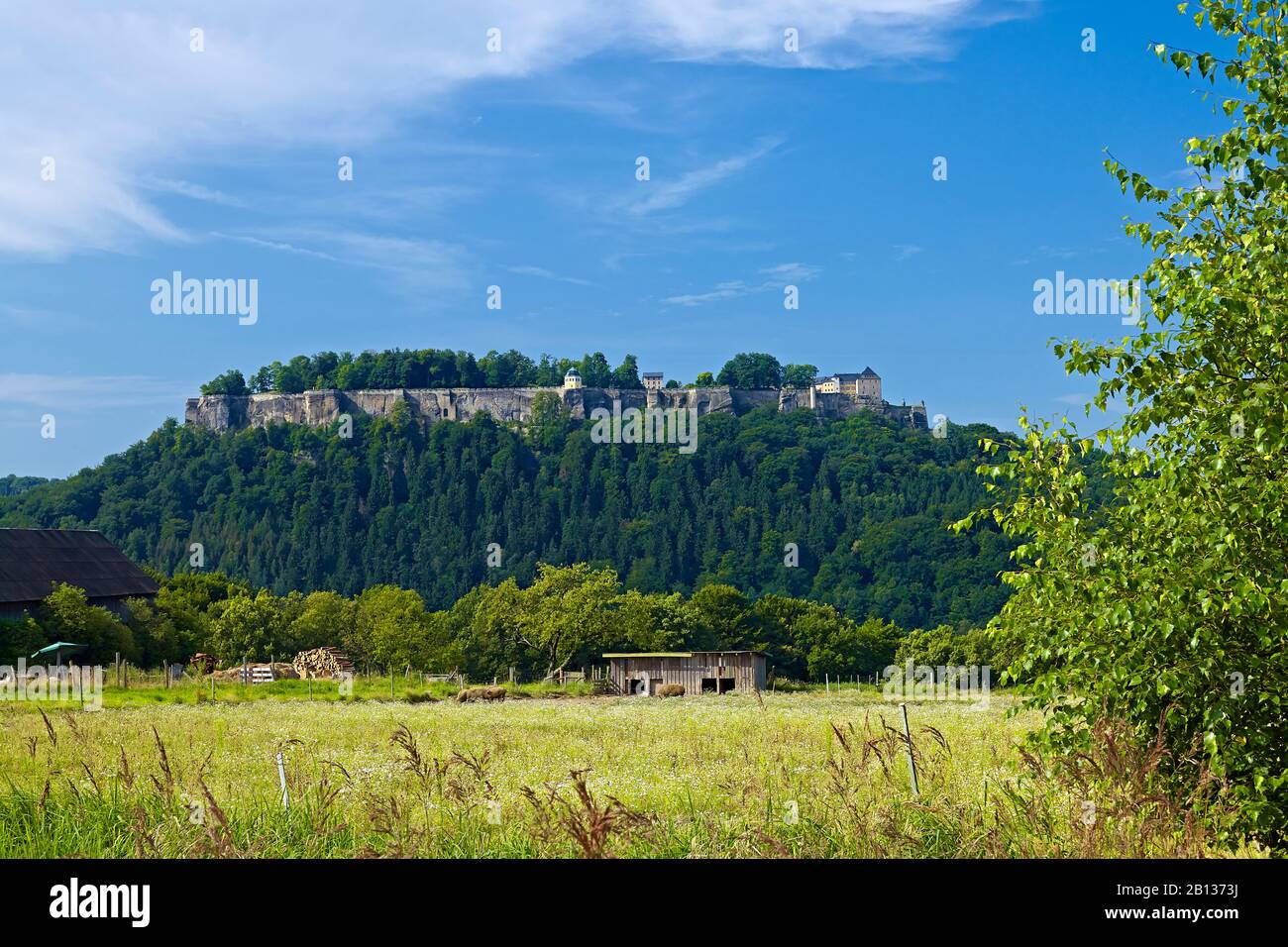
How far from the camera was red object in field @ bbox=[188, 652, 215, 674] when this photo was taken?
59.3m

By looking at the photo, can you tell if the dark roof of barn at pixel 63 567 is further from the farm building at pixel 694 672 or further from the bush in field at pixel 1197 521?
the bush in field at pixel 1197 521

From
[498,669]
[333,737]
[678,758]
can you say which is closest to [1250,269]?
[678,758]

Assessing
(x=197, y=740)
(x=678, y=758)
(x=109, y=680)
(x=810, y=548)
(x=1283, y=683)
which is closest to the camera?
(x=1283, y=683)

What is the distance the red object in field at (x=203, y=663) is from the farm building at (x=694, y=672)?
22.0m

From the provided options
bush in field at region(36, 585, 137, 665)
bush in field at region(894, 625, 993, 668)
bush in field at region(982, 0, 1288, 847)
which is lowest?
bush in field at region(894, 625, 993, 668)

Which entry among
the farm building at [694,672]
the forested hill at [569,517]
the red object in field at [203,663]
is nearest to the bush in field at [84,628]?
the red object in field at [203,663]

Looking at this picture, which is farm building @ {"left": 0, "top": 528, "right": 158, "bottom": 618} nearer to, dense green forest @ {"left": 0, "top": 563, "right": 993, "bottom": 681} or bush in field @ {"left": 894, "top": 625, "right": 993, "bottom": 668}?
dense green forest @ {"left": 0, "top": 563, "right": 993, "bottom": 681}

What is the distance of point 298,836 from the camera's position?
8.59m

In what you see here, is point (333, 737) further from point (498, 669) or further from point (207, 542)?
point (207, 542)

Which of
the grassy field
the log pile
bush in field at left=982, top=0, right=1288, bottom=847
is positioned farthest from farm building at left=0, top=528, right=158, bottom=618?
bush in field at left=982, top=0, right=1288, bottom=847

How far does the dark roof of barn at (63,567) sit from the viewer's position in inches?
2685

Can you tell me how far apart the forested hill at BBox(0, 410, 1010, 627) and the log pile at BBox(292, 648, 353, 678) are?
92021mm

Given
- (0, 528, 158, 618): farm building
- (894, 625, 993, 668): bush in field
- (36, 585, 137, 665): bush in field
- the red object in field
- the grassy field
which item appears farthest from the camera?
(894, 625, 993, 668): bush in field
